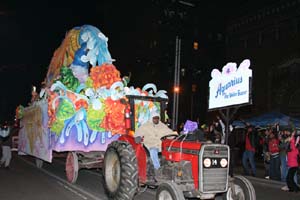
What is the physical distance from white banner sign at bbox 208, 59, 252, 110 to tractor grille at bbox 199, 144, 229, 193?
4.82 feet

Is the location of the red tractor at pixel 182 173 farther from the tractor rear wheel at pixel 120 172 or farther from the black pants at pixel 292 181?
the black pants at pixel 292 181

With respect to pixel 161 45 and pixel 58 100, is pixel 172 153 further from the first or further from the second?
pixel 161 45

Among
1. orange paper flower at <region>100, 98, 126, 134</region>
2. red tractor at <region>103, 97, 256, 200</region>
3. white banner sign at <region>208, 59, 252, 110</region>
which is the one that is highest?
white banner sign at <region>208, 59, 252, 110</region>

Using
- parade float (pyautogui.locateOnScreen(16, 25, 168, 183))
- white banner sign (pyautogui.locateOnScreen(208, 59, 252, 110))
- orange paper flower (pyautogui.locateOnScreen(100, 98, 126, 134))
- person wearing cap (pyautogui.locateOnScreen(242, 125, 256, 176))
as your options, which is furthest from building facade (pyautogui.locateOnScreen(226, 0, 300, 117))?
white banner sign (pyautogui.locateOnScreen(208, 59, 252, 110))

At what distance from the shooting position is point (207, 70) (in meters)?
41.9

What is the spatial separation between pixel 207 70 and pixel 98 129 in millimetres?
31444

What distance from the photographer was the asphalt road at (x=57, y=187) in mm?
9516

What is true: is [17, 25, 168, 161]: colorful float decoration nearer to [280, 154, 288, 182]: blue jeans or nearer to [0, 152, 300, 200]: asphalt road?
[0, 152, 300, 200]: asphalt road

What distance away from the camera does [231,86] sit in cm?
856

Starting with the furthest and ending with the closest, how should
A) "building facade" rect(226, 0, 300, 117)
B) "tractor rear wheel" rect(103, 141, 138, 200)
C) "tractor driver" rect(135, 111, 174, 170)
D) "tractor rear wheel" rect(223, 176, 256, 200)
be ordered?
"building facade" rect(226, 0, 300, 117) < "tractor driver" rect(135, 111, 174, 170) < "tractor rear wheel" rect(103, 141, 138, 200) < "tractor rear wheel" rect(223, 176, 256, 200)

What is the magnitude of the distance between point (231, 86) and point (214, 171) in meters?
2.21

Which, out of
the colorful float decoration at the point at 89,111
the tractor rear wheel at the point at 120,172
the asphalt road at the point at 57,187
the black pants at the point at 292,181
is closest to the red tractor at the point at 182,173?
the tractor rear wheel at the point at 120,172

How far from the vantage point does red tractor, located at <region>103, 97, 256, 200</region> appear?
22.9 ft

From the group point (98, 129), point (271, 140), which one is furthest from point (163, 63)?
point (98, 129)
